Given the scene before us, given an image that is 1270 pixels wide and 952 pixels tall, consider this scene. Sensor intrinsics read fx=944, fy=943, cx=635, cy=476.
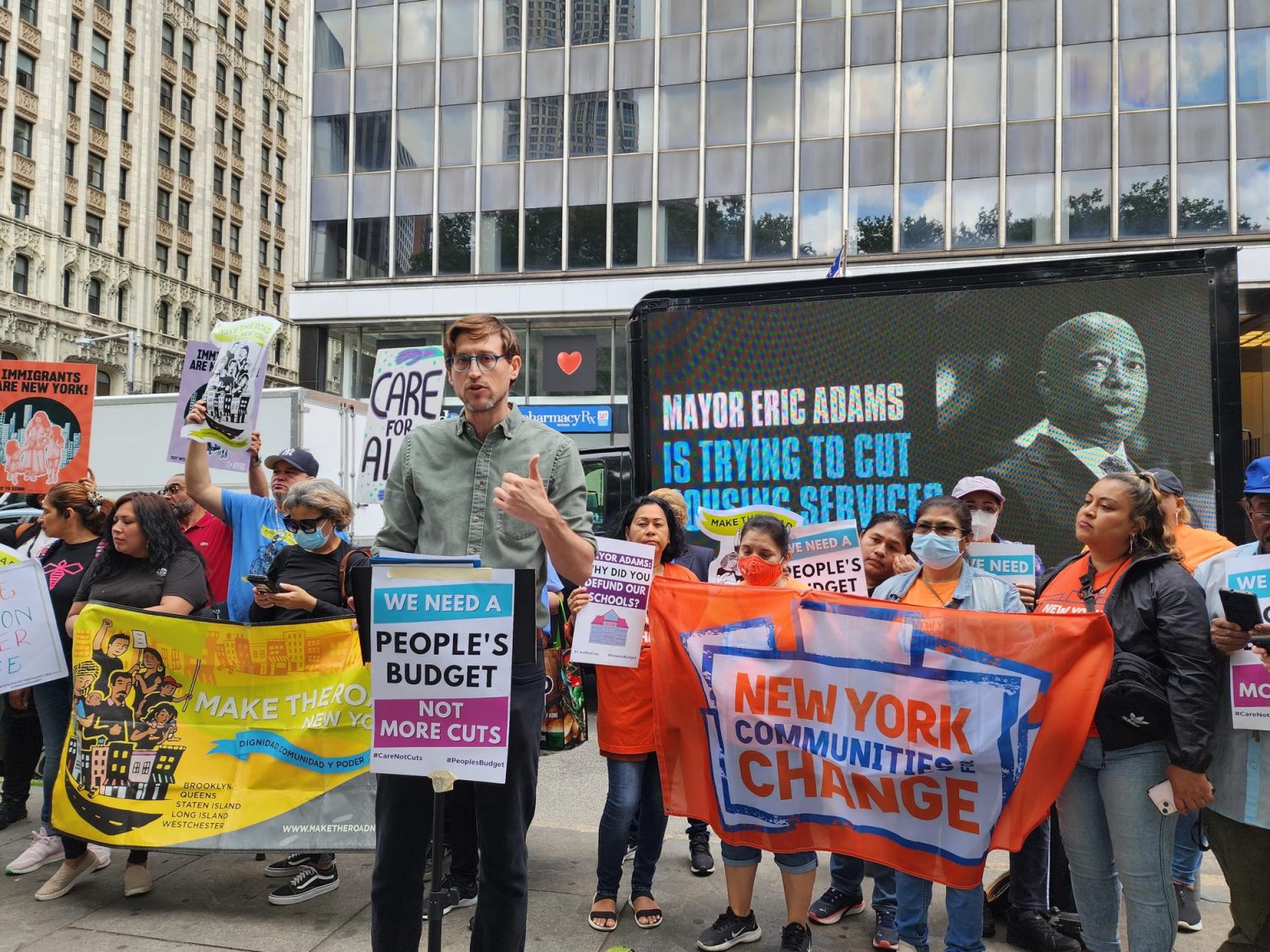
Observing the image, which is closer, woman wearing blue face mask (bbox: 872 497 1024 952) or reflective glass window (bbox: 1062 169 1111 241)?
woman wearing blue face mask (bbox: 872 497 1024 952)

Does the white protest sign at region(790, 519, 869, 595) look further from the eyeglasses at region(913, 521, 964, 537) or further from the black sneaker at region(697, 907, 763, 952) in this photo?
the black sneaker at region(697, 907, 763, 952)

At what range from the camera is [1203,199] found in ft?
78.2

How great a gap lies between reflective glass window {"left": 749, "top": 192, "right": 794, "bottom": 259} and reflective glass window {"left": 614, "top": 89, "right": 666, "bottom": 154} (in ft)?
12.4

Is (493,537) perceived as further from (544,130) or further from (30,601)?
(544,130)

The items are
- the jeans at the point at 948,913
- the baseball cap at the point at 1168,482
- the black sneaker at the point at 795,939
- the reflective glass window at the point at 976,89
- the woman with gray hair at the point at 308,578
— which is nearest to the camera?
the jeans at the point at 948,913

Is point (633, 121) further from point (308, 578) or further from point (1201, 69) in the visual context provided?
point (308, 578)

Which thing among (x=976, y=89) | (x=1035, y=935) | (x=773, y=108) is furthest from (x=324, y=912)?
(x=976, y=89)

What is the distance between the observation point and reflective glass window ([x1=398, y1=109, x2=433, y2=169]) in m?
28.5

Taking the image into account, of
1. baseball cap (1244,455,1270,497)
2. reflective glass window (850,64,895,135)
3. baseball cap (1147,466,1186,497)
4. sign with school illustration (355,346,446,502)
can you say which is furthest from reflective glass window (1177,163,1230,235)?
baseball cap (1244,455,1270,497)

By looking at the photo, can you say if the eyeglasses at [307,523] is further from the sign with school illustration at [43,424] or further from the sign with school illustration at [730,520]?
the sign with school illustration at [43,424]

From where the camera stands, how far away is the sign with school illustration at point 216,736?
4.39m

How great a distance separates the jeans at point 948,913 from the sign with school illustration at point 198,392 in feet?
13.8

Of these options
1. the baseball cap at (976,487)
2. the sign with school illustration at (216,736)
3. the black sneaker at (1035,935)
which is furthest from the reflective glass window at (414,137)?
the black sneaker at (1035,935)

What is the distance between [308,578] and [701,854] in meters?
2.48
